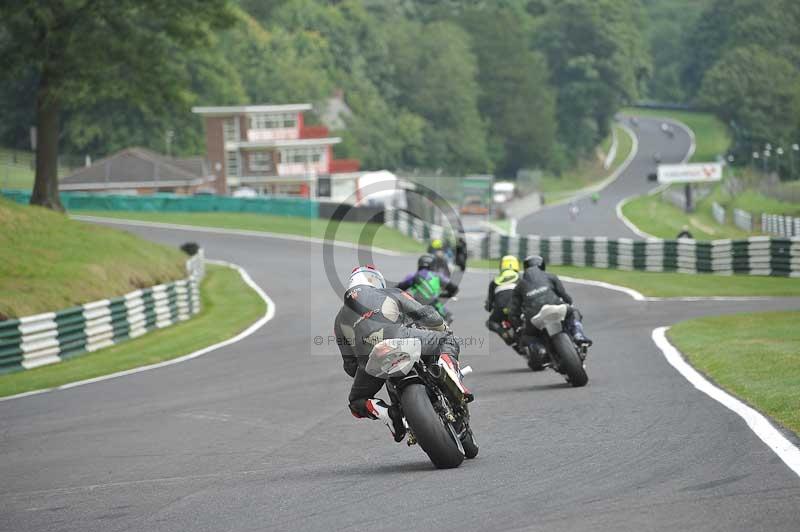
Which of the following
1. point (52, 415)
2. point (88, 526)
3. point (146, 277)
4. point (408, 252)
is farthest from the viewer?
point (408, 252)

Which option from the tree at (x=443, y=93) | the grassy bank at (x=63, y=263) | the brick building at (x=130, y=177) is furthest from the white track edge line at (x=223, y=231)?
the tree at (x=443, y=93)

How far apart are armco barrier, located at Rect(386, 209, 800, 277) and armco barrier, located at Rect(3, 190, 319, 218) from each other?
24094mm

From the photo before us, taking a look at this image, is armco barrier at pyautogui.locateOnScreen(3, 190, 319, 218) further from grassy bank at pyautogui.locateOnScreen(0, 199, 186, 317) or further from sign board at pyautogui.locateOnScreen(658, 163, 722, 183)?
grassy bank at pyautogui.locateOnScreen(0, 199, 186, 317)

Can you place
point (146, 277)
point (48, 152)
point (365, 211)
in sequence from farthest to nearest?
point (365, 211)
point (48, 152)
point (146, 277)

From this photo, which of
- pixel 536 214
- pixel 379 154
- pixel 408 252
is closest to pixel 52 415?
pixel 408 252

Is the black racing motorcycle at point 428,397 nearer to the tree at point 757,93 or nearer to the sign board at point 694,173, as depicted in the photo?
the tree at point 757,93

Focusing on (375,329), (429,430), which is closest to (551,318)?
(375,329)

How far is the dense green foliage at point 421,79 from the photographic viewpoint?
108 meters

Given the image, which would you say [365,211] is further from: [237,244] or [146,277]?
[146,277]

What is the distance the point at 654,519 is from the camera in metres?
6.96

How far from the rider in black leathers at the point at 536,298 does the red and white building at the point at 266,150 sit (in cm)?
8454

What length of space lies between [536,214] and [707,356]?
83255mm

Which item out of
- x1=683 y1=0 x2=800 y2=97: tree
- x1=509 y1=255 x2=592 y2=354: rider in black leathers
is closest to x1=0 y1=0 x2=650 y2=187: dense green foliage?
x1=683 y1=0 x2=800 y2=97: tree

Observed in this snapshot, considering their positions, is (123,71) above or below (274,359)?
above
